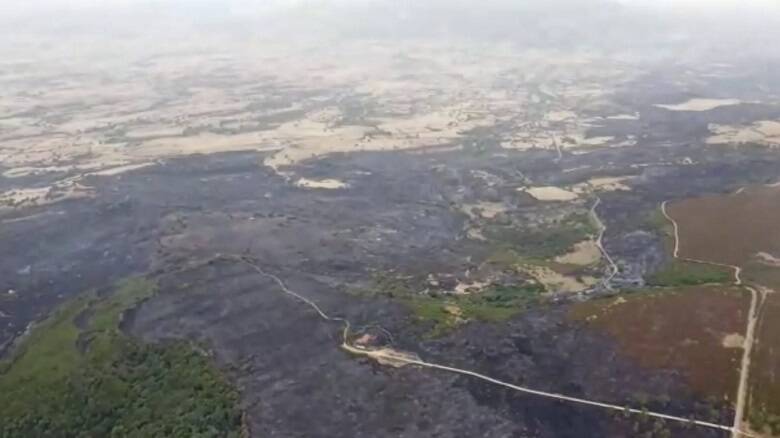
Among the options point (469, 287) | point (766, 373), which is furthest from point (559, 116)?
point (766, 373)

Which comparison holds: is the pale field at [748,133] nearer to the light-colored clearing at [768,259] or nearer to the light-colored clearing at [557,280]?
the light-colored clearing at [768,259]

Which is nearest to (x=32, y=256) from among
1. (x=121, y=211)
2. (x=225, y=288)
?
(x=121, y=211)

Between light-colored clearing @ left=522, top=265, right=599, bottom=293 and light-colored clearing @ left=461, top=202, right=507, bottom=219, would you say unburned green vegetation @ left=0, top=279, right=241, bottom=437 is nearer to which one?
light-colored clearing @ left=522, top=265, right=599, bottom=293

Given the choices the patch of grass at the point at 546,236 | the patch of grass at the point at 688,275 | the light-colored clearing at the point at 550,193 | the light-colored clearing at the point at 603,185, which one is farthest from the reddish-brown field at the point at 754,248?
the light-colored clearing at the point at 550,193

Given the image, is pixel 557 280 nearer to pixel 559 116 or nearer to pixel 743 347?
pixel 743 347

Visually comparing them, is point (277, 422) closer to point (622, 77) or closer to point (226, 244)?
point (226, 244)
